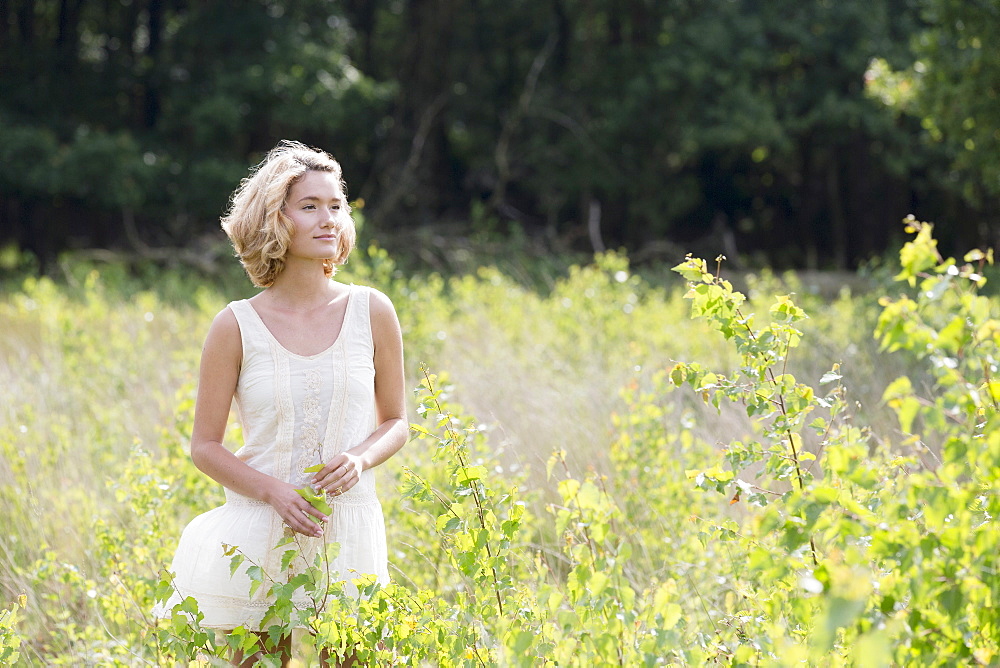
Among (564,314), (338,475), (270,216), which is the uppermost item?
(270,216)

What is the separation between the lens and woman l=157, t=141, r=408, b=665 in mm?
2404

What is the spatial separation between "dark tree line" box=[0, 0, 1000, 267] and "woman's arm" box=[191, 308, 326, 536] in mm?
12133

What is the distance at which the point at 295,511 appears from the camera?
2271mm

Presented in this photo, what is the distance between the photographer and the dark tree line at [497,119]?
15992 millimetres

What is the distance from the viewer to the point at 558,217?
63.7ft

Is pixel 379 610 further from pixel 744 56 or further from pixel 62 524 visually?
pixel 744 56

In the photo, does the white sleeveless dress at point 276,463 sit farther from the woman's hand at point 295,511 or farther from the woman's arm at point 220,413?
the woman's hand at point 295,511

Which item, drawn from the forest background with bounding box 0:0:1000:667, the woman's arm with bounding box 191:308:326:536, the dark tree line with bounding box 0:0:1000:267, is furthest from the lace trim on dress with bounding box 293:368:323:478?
the dark tree line with bounding box 0:0:1000:267

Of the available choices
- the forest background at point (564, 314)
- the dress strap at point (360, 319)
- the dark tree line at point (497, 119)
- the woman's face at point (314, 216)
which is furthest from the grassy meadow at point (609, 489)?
the dark tree line at point (497, 119)

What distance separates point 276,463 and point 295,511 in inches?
8.4

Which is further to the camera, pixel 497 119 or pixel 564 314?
pixel 497 119

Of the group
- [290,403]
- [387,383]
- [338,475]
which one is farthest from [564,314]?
[338,475]

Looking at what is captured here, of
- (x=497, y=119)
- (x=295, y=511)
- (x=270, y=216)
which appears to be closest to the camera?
(x=295, y=511)

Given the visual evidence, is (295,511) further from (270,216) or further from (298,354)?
(270,216)
